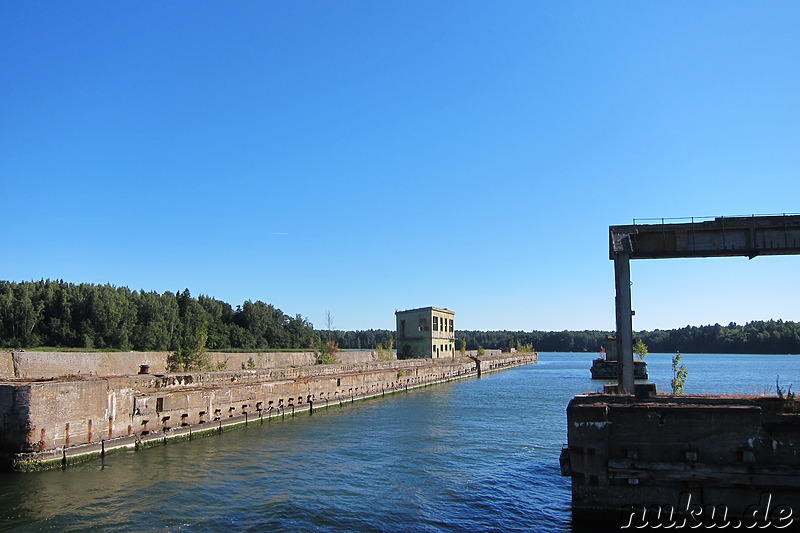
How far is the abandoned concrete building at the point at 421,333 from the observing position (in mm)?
71188

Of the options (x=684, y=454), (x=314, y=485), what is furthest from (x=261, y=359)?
(x=684, y=454)

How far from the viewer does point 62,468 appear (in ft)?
59.2

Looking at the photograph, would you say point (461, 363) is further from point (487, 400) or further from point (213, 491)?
point (213, 491)

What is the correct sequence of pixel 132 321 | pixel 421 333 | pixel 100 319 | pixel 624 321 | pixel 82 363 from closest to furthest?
pixel 624 321, pixel 82 363, pixel 100 319, pixel 132 321, pixel 421 333

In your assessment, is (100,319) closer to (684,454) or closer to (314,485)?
(314,485)

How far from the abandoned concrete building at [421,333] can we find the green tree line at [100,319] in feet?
→ 74.8

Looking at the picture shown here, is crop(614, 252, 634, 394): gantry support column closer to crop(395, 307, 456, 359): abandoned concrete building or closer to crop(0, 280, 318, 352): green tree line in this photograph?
crop(0, 280, 318, 352): green tree line

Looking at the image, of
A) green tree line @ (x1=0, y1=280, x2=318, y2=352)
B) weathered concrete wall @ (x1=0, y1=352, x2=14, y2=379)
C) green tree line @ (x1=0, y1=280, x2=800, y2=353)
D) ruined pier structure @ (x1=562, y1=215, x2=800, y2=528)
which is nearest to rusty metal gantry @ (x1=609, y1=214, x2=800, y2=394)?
ruined pier structure @ (x1=562, y1=215, x2=800, y2=528)

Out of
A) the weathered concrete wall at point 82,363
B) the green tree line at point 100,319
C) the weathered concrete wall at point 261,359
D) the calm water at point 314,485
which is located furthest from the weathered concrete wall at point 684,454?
the green tree line at point 100,319

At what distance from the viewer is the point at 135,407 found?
22453 mm

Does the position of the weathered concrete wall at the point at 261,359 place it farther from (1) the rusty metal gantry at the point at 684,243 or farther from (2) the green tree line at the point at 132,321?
(1) the rusty metal gantry at the point at 684,243

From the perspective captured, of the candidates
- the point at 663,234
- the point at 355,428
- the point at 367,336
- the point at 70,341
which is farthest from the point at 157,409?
the point at 367,336

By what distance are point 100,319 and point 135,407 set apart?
4578 cm

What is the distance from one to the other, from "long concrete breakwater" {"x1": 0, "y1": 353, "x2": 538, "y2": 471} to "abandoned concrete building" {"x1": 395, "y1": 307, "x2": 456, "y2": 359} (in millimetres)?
31513
